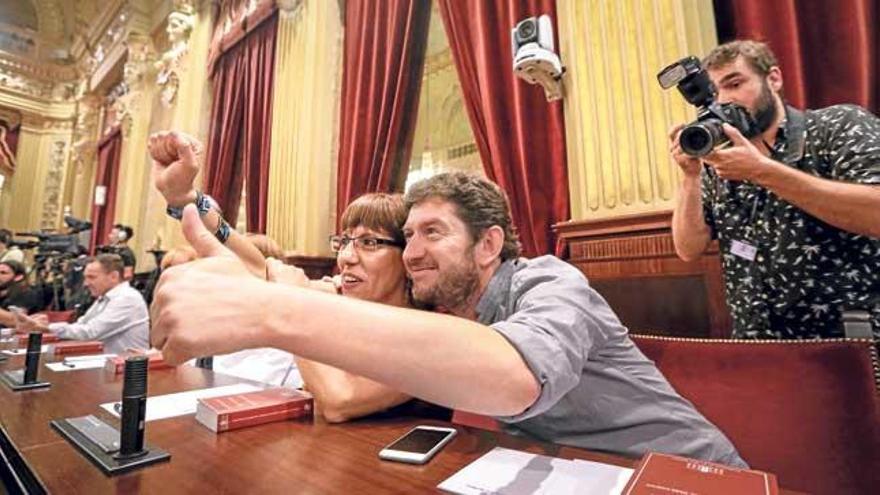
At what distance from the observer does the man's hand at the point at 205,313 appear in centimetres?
47

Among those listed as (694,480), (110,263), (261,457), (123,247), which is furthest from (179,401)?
(123,247)

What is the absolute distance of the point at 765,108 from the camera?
1.19 meters

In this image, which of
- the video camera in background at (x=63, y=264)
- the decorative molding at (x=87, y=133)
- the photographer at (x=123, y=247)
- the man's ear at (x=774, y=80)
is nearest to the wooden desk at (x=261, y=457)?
the man's ear at (x=774, y=80)

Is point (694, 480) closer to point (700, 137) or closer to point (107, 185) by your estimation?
point (700, 137)

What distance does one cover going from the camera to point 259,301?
49 cm

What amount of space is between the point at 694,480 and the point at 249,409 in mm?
713

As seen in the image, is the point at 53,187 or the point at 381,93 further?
the point at 53,187

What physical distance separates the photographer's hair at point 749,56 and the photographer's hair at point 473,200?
0.76 metres

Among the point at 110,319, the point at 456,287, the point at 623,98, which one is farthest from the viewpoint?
the point at 110,319

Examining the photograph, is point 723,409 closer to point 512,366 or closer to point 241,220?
point 512,366

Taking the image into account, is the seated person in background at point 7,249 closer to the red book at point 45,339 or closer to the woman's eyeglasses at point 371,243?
the red book at point 45,339

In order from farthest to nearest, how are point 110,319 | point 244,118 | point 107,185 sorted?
point 107,185 < point 244,118 < point 110,319

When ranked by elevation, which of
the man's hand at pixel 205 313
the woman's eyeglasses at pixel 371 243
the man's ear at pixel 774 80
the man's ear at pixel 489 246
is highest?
the man's ear at pixel 774 80

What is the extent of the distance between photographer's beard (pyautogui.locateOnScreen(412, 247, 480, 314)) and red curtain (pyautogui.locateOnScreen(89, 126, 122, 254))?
7.90m
